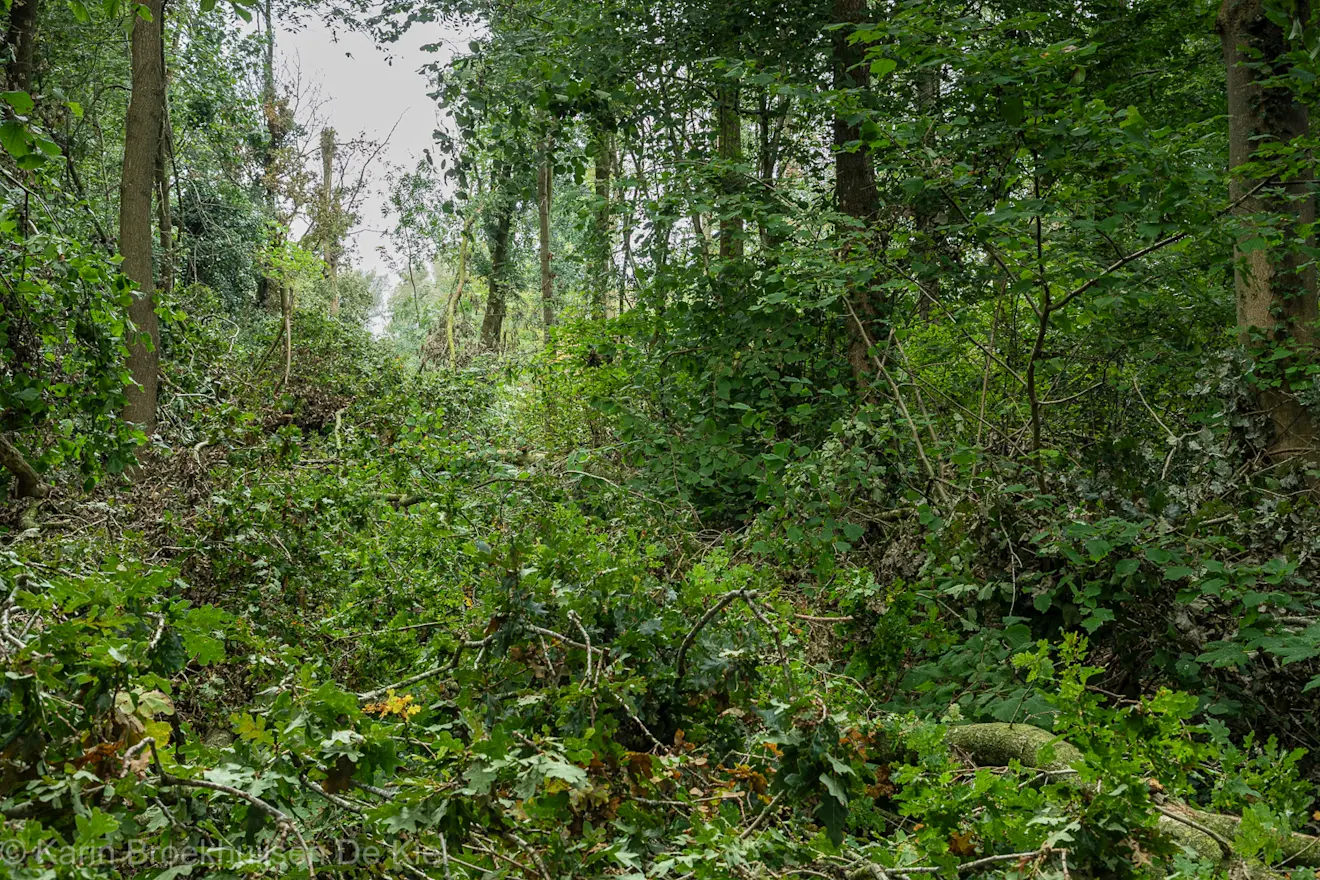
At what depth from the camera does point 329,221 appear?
1906cm

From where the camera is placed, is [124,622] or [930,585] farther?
[930,585]

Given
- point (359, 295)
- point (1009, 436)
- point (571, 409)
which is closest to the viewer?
point (1009, 436)

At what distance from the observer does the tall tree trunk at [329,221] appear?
1897 cm

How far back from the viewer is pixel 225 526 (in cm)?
579

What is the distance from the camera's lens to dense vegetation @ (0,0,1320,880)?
7.32ft

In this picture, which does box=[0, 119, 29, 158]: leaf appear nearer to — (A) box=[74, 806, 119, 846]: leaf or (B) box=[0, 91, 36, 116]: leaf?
(B) box=[0, 91, 36, 116]: leaf

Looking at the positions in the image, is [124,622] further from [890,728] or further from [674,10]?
[674,10]

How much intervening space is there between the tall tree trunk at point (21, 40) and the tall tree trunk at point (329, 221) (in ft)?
21.0

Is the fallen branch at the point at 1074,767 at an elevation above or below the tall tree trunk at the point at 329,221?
below

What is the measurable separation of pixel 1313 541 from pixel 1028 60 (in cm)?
275

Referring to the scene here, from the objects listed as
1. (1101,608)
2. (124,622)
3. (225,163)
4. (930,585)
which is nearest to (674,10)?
(930,585)

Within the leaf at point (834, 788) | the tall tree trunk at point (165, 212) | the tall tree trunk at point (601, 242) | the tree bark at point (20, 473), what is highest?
the tall tree trunk at point (165, 212)

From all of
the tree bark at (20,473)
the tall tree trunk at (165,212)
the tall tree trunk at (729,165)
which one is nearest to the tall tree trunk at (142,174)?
the tall tree trunk at (165,212)

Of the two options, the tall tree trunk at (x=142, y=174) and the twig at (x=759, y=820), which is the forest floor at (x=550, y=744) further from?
the tall tree trunk at (x=142, y=174)
